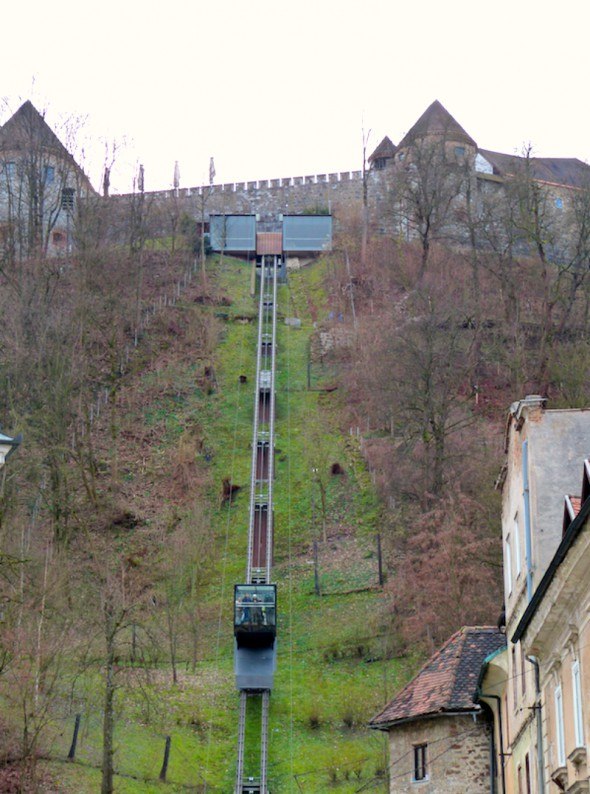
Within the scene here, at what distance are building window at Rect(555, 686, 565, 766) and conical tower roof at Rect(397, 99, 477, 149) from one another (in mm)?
75545

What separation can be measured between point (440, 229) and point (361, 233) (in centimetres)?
903

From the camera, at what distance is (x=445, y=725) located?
1133 inches

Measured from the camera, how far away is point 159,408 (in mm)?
68688

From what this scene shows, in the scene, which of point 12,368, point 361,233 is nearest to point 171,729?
point 12,368

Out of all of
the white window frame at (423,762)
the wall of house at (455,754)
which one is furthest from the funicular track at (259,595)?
the wall of house at (455,754)

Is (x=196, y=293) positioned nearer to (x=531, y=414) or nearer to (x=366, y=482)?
(x=366, y=482)

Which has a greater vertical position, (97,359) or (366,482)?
(97,359)

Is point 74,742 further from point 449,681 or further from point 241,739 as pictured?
point 449,681

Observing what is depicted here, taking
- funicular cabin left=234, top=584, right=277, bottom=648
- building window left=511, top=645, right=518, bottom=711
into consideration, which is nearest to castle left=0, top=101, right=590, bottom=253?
funicular cabin left=234, top=584, right=277, bottom=648

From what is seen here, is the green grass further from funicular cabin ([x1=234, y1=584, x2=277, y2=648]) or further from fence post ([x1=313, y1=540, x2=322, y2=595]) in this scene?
funicular cabin ([x1=234, y1=584, x2=277, y2=648])

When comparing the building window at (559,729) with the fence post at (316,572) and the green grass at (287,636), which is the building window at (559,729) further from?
the fence post at (316,572)

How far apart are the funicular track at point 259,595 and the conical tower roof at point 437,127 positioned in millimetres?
23139

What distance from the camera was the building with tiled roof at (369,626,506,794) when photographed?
1119 inches

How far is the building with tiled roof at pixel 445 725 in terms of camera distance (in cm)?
2842
